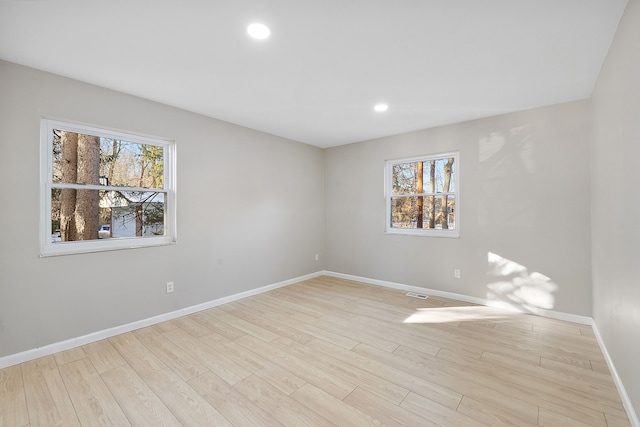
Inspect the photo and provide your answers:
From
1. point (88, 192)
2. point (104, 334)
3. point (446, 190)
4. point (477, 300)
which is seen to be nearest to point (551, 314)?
point (477, 300)

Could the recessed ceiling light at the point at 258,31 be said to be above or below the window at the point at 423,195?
above

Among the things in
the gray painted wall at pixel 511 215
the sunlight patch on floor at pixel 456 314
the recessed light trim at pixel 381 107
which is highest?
the recessed light trim at pixel 381 107

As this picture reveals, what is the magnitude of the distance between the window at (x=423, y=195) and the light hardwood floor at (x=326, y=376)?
4.64 ft

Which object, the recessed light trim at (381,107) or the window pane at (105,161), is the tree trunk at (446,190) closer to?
the recessed light trim at (381,107)

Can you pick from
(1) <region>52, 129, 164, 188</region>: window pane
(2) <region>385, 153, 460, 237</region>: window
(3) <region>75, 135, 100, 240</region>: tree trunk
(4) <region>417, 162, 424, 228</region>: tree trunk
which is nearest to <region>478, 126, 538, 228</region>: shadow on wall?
(2) <region>385, 153, 460, 237</region>: window

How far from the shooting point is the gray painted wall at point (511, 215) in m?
2.98

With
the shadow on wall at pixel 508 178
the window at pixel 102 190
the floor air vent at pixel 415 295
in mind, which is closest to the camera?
the window at pixel 102 190

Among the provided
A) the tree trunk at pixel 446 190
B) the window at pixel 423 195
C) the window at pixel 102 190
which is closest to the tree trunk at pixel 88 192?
the window at pixel 102 190

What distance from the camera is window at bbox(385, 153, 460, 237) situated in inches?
153

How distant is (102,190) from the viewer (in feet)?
8.94

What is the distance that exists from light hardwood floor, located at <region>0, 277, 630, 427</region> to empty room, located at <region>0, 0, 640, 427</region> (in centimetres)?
2

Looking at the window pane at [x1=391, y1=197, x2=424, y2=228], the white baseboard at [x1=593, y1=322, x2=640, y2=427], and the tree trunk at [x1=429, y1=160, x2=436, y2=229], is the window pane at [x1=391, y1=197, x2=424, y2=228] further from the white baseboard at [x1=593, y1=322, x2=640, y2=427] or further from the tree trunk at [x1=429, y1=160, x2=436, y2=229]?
the white baseboard at [x1=593, y1=322, x2=640, y2=427]

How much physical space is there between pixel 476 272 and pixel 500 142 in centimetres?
171

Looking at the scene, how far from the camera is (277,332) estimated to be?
2799 millimetres
